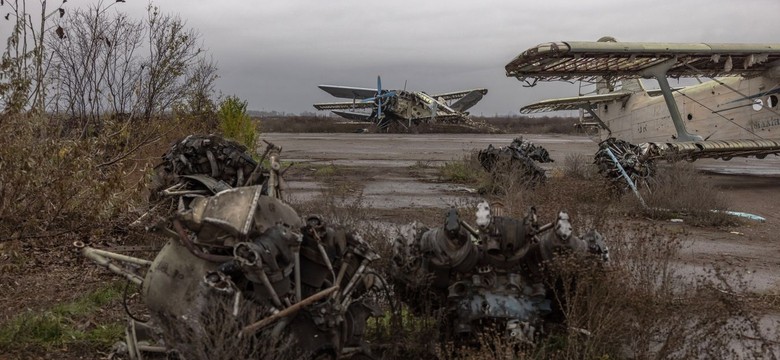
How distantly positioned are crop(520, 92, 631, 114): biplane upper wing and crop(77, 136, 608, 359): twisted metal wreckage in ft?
71.9

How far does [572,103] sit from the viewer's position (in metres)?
26.3

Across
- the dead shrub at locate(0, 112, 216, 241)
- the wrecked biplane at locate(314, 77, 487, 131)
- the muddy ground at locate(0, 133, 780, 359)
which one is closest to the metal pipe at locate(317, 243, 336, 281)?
the muddy ground at locate(0, 133, 780, 359)

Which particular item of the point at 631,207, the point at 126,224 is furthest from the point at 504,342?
the point at 631,207

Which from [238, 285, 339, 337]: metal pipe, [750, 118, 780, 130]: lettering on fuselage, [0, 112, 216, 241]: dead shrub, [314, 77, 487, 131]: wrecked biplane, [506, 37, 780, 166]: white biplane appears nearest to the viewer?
[238, 285, 339, 337]: metal pipe

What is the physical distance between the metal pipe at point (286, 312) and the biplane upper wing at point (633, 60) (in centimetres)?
1281

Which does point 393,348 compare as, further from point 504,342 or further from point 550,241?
point 550,241

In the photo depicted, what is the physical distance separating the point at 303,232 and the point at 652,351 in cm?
254

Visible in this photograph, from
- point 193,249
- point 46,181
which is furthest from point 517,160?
point 193,249

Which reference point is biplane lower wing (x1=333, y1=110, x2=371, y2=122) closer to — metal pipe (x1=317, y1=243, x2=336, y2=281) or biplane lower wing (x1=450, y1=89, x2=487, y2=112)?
biplane lower wing (x1=450, y1=89, x2=487, y2=112)

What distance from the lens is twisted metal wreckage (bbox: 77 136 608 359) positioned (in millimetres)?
3455

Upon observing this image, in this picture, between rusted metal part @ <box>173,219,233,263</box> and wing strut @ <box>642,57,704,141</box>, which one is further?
wing strut @ <box>642,57,704,141</box>

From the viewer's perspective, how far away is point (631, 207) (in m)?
12.1

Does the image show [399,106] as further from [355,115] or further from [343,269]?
[343,269]

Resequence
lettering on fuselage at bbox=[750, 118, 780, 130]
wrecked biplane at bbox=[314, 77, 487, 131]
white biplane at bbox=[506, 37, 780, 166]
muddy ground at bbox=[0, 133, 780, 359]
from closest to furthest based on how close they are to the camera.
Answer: muddy ground at bbox=[0, 133, 780, 359], white biplane at bbox=[506, 37, 780, 166], lettering on fuselage at bbox=[750, 118, 780, 130], wrecked biplane at bbox=[314, 77, 487, 131]
